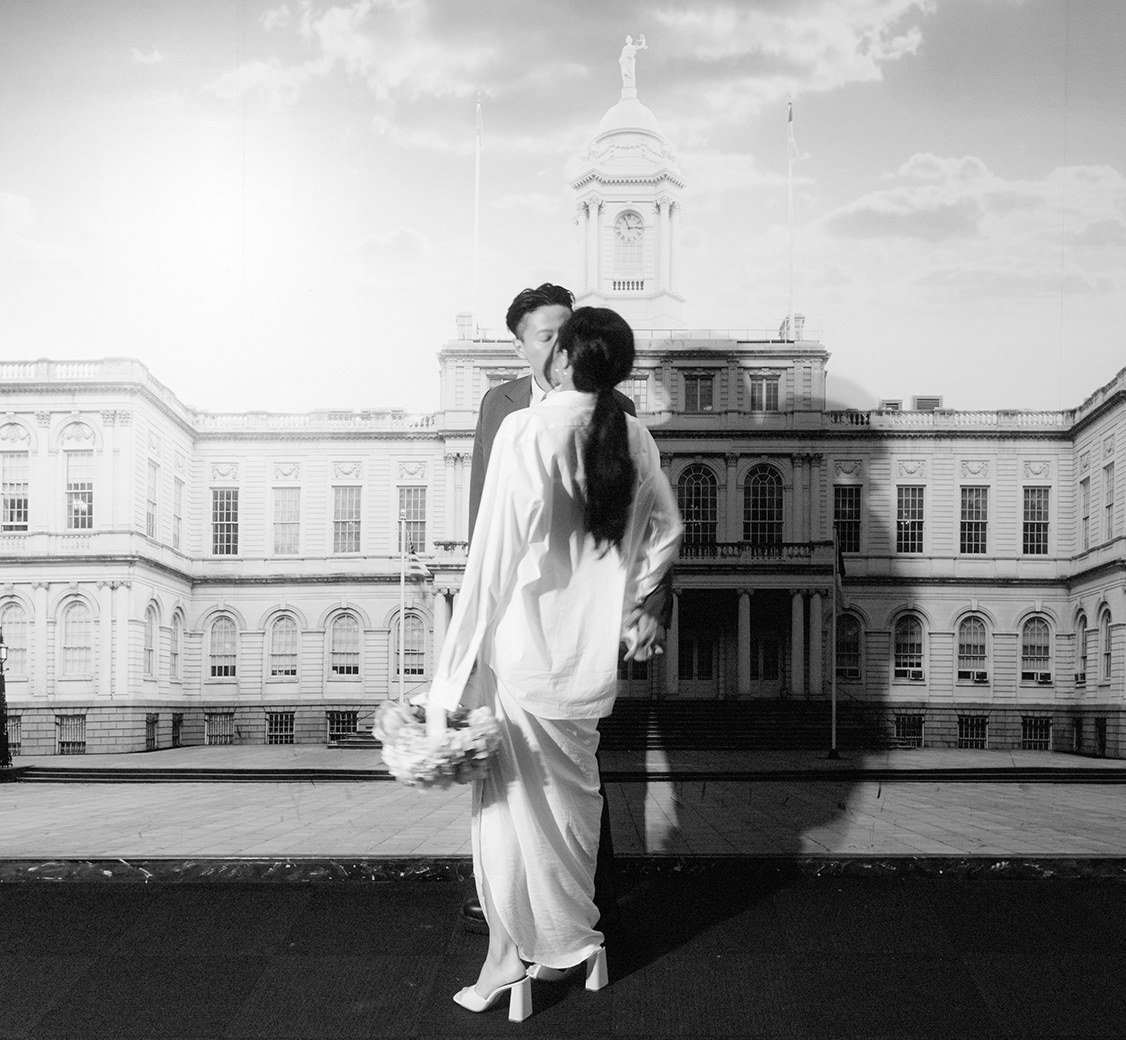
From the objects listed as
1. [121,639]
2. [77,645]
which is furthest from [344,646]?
[77,645]

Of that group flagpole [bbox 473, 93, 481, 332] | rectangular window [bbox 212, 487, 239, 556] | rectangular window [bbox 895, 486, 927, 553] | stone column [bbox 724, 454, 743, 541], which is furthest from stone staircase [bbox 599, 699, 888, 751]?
flagpole [bbox 473, 93, 481, 332]

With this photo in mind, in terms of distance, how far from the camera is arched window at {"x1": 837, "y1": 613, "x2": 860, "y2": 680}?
575 inches

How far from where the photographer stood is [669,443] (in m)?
18.0

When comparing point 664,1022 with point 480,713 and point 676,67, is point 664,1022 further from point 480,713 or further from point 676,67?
point 676,67

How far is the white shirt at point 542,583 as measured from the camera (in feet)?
8.60

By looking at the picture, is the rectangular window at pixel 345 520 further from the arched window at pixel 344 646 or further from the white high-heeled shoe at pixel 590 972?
the white high-heeled shoe at pixel 590 972

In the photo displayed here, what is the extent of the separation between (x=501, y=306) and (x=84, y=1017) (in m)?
6.91

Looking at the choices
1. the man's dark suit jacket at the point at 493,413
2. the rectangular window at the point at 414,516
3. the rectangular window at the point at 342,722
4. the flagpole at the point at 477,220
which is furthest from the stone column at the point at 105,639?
the man's dark suit jacket at the point at 493,413

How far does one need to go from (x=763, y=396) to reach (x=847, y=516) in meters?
2.11

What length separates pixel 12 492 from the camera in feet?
39.3

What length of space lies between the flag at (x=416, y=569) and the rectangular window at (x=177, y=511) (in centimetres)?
295

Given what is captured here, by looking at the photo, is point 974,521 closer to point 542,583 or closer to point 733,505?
point 733,505

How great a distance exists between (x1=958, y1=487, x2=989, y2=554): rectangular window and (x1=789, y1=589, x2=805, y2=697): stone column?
4.22m

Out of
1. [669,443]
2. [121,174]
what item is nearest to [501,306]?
[121,174]
